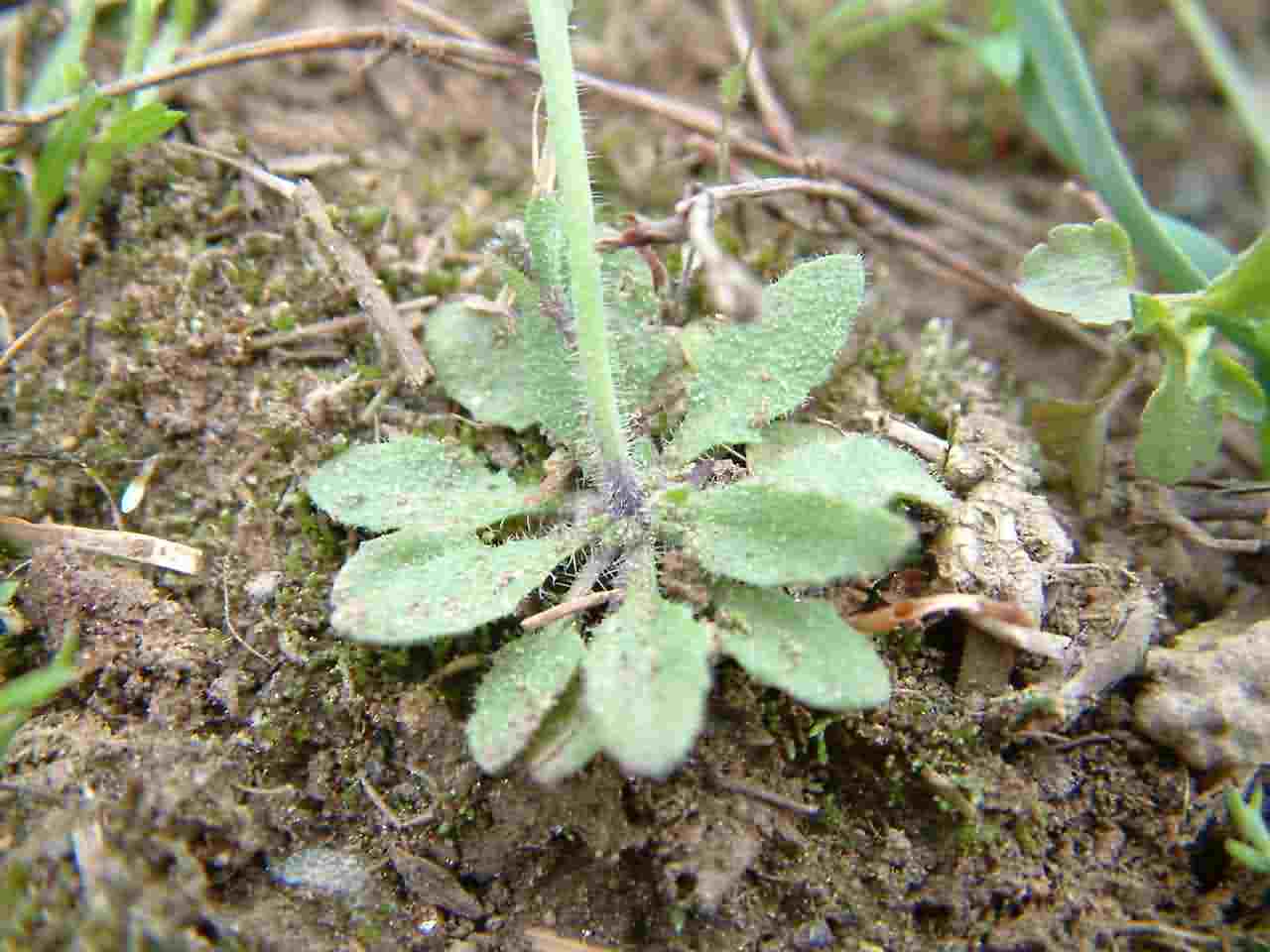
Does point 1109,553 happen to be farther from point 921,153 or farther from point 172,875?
point 172,875

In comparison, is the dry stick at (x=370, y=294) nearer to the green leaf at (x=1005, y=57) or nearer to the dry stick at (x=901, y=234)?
the dry stick at (x=901, y=234)

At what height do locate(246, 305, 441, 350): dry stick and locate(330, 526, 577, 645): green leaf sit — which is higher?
locate(246, 305, 441, 350): dry stick

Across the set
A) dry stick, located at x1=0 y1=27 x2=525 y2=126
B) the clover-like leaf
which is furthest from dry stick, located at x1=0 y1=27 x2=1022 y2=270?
the clover-like leaf

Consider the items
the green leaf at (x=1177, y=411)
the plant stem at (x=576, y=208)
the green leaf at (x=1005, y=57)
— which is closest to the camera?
the plant stem at (x=576, y=208)

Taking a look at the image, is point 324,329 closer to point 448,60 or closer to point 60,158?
point 60,158

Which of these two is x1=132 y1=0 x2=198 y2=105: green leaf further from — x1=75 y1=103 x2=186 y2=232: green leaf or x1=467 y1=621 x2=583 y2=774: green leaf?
x1=467 y1=621 x2=583 y2=774: green leaf

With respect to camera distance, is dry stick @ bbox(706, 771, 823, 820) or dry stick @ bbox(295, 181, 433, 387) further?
dry stick @ bbox(295, 181, 433, 387)

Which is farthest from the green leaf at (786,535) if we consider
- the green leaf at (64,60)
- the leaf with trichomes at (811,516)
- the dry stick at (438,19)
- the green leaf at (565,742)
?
the green leaf at (64,60)
